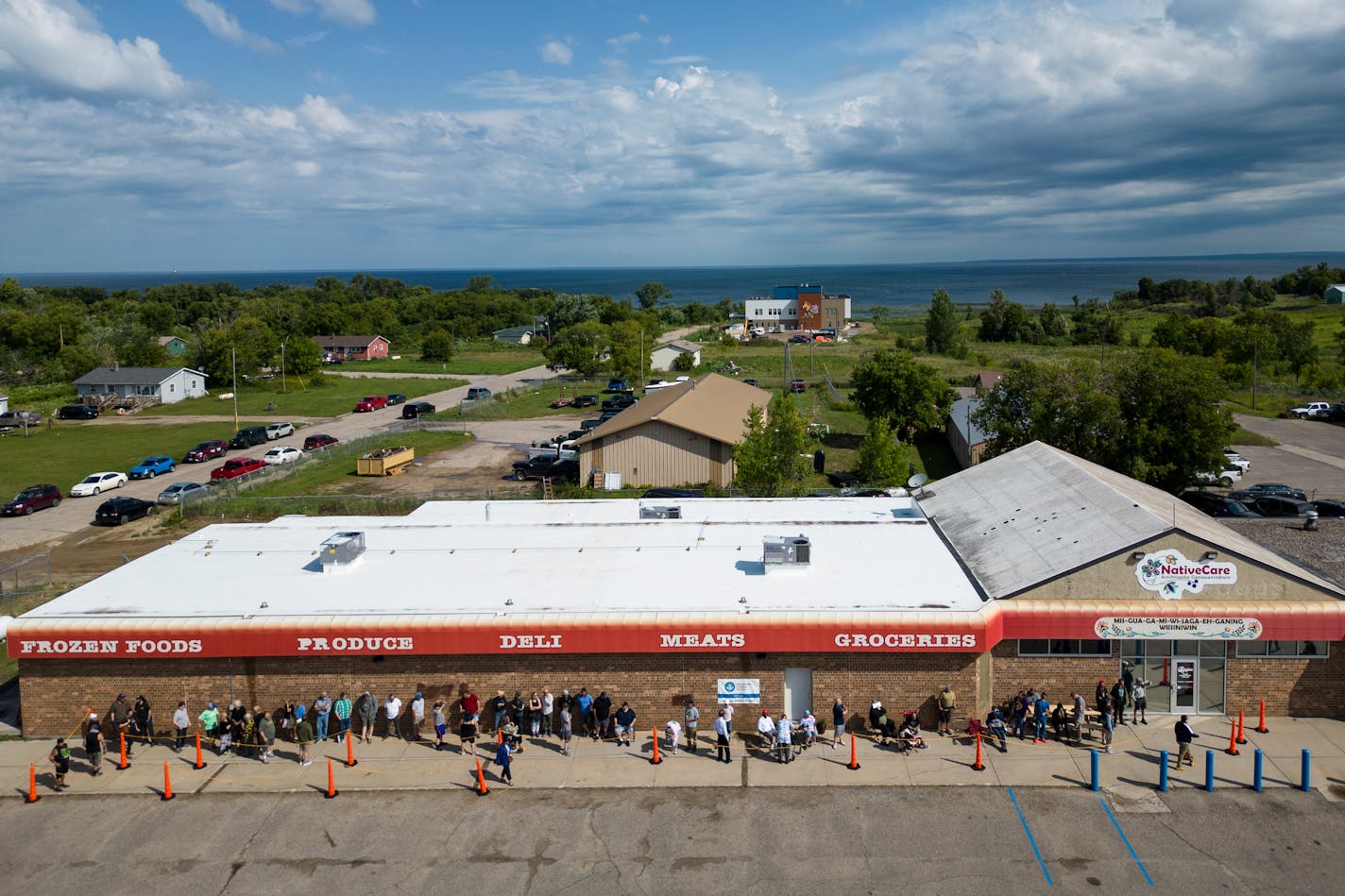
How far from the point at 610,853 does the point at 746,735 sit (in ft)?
17.5

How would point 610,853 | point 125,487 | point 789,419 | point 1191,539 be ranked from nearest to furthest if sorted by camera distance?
1. point 610,853
2. point 1191,539
3. point 789,419
4. point 125,487

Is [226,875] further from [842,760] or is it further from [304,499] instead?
[304,499]

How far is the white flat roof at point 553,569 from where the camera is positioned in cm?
2238

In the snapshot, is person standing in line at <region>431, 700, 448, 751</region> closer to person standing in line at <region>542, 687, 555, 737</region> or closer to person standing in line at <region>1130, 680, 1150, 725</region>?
person standing in line at <region>542, 687, 555, 737</region>

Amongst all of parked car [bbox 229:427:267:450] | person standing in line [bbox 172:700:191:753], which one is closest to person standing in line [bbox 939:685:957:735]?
person standing in line [bbox 172:700:191:753]

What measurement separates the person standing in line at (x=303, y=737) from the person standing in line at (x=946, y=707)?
532 inches

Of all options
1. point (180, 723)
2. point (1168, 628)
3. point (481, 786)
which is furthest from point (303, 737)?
point (1168, 628)

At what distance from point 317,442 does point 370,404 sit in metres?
16.6

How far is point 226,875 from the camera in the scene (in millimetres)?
16359

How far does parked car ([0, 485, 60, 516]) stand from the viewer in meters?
46.1

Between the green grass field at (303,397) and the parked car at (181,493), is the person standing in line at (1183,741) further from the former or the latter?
the green grass field at (303,397)

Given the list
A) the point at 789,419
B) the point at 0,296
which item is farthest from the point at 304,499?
the point at 0,296

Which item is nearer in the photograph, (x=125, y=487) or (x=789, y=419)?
(x=789, y=419)

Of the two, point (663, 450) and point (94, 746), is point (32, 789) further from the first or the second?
point (663, 450)
